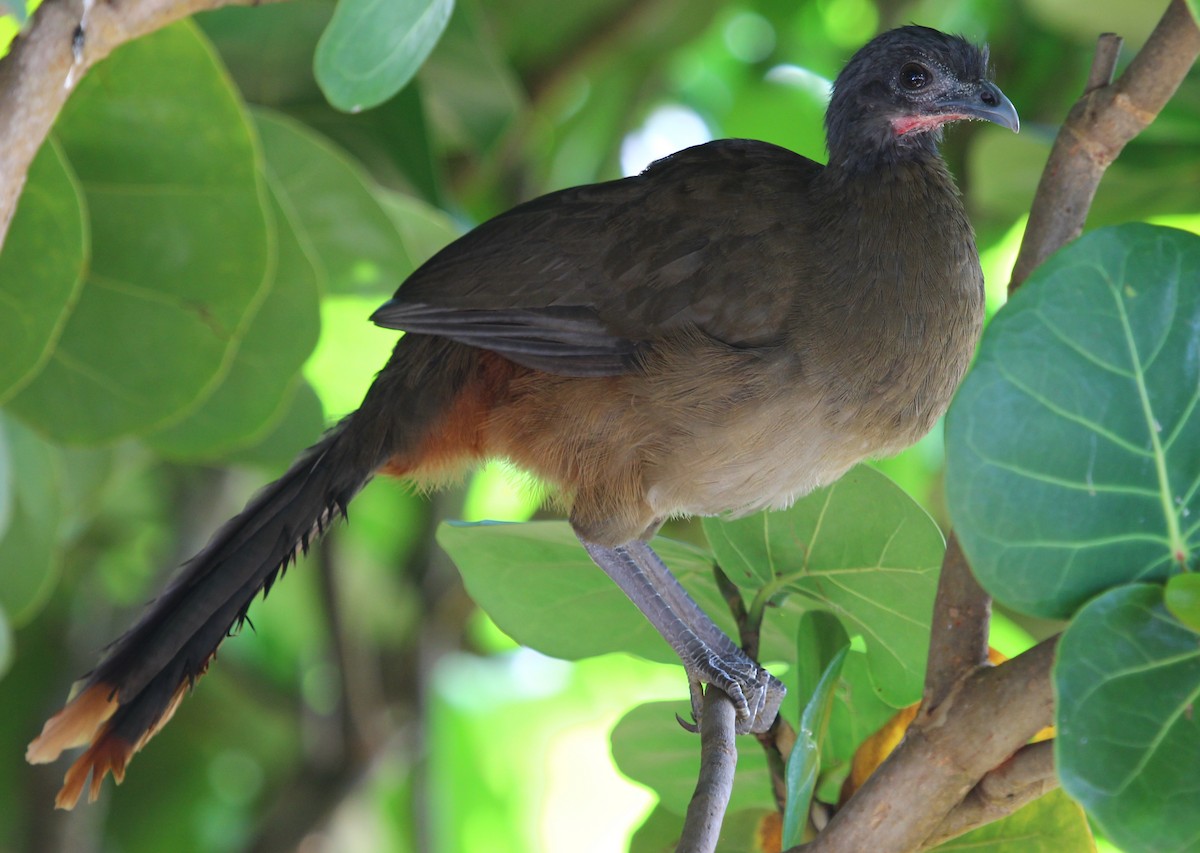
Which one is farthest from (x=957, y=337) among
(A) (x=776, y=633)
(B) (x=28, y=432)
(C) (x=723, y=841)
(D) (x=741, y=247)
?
(B) (x=28, y=432)

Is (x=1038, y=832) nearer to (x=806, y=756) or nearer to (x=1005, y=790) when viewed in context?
(x=1005, y=790)

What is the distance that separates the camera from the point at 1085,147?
1.60 meters

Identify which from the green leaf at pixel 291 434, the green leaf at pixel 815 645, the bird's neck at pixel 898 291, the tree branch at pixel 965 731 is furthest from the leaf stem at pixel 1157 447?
the green leaf at pixel 291 434

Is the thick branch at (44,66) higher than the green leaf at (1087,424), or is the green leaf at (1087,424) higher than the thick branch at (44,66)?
the thick branch at (44,66)

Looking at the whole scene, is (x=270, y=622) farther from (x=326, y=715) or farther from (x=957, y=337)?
(x=957, y=337)

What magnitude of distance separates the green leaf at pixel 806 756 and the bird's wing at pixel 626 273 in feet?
1.84

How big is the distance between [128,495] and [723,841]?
8.80 ft

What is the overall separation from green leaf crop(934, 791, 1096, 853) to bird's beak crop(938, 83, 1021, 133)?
3.25 feet

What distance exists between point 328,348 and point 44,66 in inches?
60.9

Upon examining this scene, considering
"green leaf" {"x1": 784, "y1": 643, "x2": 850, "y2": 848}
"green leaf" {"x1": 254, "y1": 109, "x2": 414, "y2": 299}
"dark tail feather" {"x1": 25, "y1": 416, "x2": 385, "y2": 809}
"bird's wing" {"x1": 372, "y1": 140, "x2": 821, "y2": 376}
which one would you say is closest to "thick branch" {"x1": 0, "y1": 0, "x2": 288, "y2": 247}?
"bird's wing" {"x1": 372, "y1": 140, "x2": 821, "y2": 376}

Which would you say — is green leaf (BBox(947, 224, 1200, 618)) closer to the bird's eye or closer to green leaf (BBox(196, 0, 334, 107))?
the bird's eye

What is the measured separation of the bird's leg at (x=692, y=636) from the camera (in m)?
1.80

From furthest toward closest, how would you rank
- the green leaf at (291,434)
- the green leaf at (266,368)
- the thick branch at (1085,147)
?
the green leaf at (291,434)
the green leaf at (266,368)
the thick branch at (1085,147)

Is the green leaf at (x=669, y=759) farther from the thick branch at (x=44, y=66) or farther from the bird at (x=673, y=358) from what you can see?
the thick branch at (x=44, y=66)
